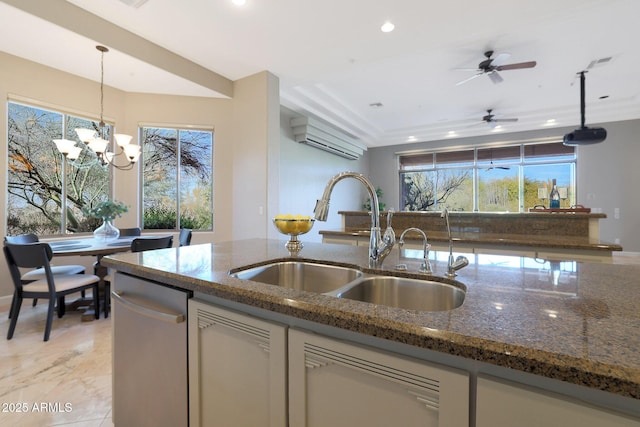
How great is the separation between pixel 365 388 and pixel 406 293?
1.63ft

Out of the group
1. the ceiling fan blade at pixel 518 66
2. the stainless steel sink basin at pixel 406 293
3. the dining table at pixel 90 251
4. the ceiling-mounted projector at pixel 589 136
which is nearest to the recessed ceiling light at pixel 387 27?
the ceiling fan blade at pixel 518 66

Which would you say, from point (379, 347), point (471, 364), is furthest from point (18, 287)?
point (471, 364)

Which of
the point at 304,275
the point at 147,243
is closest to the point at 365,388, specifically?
the point at 304,275

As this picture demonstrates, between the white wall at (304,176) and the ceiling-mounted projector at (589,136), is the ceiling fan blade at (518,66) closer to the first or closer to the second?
the ceiling-mounted projector at (589,136)

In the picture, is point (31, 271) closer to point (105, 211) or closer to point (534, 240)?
point (105, 211)

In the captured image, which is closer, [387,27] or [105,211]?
[387,27]

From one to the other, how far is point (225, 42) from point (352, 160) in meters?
5.12

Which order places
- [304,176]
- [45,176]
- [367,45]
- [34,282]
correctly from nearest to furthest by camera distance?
1. [34,282]
2. [367,45]
3. [45,176]
4. [304,176]

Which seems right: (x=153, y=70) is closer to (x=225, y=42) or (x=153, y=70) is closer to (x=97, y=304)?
(x=225, y=42)

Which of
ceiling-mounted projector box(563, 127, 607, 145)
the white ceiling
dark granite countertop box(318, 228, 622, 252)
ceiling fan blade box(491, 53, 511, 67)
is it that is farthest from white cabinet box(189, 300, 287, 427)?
ceiling-mounted projector box(563, 127, 607, 145)

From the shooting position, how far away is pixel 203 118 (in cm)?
452

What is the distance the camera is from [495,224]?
113 inches

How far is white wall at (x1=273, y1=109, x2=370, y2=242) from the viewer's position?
5.42 metres

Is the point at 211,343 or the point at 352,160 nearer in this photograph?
the point at 211,343
